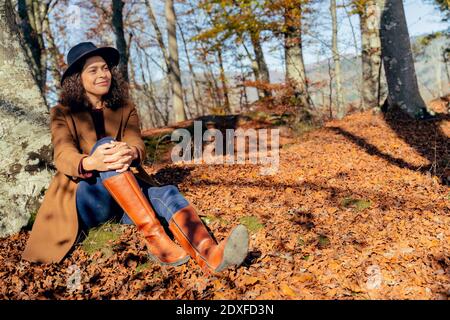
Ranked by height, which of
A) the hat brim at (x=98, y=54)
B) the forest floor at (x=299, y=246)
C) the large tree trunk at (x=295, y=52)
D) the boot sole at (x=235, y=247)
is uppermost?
the large tree trunk at (x=295, y=52)

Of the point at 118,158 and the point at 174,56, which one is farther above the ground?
the point at 174,56

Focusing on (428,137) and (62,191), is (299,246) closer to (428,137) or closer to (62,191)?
(62,191)

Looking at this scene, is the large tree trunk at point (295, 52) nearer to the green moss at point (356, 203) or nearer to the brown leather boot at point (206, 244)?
the green moss at point (356, 203)

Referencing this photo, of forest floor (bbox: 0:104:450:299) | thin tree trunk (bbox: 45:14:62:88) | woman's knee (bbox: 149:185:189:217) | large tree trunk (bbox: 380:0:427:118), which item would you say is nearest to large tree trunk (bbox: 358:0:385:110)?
large tree trunk (bbox: 380:0:427:118)

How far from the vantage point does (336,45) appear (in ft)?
56.5

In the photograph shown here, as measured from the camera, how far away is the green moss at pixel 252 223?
347 centimetres

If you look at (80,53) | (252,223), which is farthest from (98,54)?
(252,223)

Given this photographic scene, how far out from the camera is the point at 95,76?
3.45 m

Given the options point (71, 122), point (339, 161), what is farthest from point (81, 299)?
point (339, 161)

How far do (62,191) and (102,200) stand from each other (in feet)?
1.22

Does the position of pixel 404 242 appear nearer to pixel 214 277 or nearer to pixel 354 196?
pixel 354 196

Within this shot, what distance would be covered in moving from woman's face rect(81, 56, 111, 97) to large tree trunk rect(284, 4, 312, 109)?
792cm

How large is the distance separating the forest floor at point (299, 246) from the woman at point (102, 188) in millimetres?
178

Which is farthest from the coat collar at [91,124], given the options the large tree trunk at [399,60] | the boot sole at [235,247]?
the large tree trunk at [399,60]
